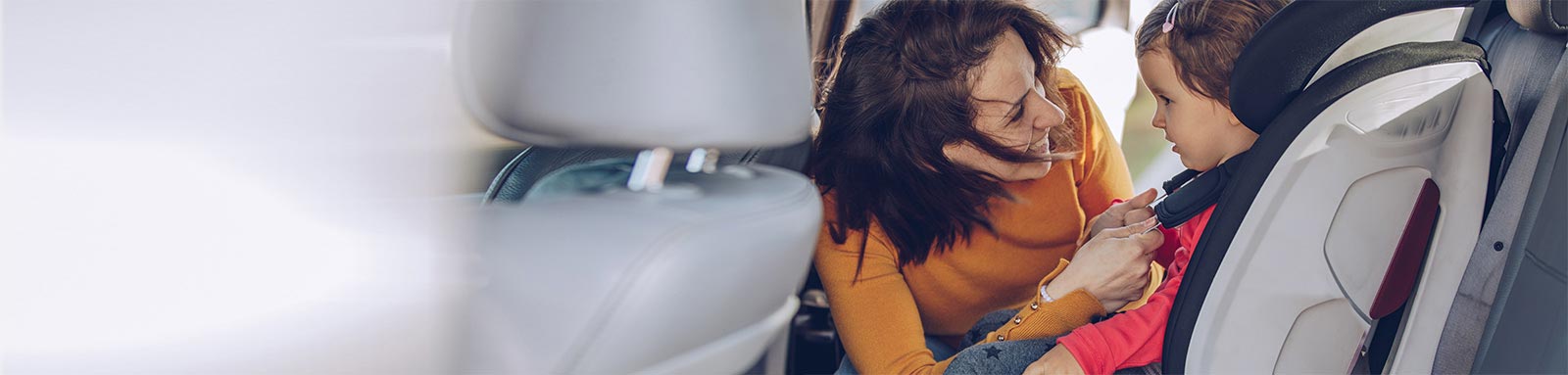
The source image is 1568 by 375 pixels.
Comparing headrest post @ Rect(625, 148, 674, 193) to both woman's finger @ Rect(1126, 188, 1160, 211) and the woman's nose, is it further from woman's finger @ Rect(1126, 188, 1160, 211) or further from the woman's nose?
woman's finger @ Rect(1126, 188, 1160, 211)

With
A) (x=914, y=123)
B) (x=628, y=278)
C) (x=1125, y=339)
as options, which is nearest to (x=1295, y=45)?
(x=1125, y=339)

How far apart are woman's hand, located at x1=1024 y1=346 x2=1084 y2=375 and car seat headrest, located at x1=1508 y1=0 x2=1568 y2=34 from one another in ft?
1.93

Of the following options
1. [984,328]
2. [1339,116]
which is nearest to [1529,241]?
[1339,116]

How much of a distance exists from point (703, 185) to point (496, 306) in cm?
23

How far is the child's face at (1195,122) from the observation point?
1267mm

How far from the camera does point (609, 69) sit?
0.81 meters

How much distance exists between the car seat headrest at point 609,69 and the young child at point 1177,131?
51 centimetres

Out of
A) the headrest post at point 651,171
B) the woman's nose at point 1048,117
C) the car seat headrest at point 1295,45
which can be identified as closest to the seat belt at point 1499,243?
the car seat headrest at point 1295,45

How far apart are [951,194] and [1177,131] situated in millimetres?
285

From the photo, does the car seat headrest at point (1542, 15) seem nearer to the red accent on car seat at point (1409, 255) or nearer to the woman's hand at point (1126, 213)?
the red accent on car seat at point (1409, 255)

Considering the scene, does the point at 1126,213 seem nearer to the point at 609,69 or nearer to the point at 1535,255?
the point at 1535,255

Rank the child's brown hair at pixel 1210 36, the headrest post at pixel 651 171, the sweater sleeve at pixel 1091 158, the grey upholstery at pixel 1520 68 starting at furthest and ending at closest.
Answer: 1. the sweater sleeve at pixel 1091 158
2. the child's brown hair at pixel 1210 36
3. the grey upholstery at pixel 1520 68
4. the headrest post at pixel 651 171

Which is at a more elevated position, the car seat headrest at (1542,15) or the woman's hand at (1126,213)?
the car seat headrest at (1542,15)

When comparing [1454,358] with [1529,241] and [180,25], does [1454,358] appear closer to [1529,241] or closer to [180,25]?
[1529,241]
